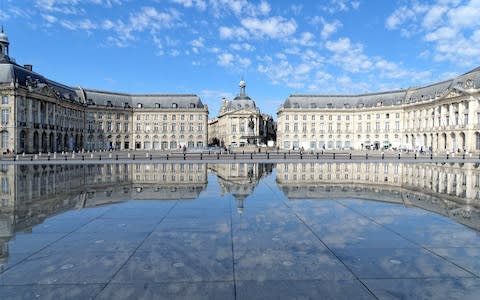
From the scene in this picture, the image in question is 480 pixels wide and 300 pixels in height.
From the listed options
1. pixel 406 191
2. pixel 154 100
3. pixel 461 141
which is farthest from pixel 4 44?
pixel 461 141

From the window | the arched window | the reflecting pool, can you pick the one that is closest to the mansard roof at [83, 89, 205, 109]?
the window

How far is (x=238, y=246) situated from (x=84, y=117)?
10186 cm

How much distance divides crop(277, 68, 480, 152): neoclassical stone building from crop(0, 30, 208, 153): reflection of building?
3294 centimetres

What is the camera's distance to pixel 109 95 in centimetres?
10769

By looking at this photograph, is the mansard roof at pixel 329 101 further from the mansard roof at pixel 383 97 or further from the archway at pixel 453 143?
the archway at pixel 453 143

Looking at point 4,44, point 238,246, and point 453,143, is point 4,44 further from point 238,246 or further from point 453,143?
point 453,143

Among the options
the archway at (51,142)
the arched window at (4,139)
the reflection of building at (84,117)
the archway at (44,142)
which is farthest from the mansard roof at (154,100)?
the arched window at (4,139)

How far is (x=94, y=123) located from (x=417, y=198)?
330ft

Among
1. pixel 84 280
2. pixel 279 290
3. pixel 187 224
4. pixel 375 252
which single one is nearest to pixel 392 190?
pixel 375 252

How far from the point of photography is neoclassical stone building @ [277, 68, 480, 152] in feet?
258

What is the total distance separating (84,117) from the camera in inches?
3890

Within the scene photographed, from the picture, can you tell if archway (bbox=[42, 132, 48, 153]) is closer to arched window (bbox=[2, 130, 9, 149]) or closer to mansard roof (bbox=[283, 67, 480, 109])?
arched window (bbox=[2, 130, 9, 149])

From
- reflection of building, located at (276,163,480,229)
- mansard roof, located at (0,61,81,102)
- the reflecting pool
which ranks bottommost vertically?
the reflecting pool

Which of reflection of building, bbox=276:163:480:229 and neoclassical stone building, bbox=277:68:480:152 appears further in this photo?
neoclassical stone building, bbox=277:68:480:152
